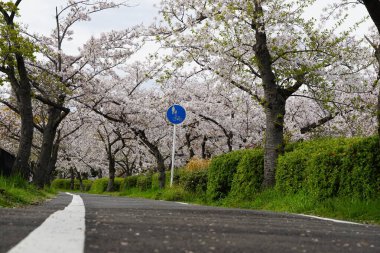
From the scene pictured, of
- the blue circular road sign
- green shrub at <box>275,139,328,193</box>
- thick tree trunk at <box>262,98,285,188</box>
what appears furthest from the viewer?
the blue circular road sign

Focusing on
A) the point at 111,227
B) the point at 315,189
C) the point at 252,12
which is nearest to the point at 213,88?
the point at 252,12

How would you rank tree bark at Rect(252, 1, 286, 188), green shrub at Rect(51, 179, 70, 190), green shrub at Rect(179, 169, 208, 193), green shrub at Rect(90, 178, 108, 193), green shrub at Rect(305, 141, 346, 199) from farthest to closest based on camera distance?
1. green shrub at Rect(51, 179, 70, 190)
2. green shrub at Rect(90, 178, 108, 193)
3. green shrub at Rect(179, 169, 208, 193)
4. tree bark at Rect(252, 1, 286, 188)
5. green shrub at Rect(305, 141, 346, 199)

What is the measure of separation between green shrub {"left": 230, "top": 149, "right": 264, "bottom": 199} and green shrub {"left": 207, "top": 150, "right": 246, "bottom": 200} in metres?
0.44

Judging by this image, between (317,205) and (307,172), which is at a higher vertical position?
(307,172)

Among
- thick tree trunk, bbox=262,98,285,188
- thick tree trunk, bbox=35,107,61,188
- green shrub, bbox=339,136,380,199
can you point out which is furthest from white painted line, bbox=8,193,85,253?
thick tree trunk, bbox=35,107,61,188

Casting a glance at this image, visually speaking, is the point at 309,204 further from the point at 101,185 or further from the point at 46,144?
the point at 101,185

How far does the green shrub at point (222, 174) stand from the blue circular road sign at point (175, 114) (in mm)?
2966

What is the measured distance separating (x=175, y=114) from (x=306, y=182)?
→ 8410mm

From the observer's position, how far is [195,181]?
18672mm

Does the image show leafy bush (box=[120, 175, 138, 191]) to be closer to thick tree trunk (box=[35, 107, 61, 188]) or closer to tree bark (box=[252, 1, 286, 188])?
thick tree trunk (box=[35, 107, 61, 188])

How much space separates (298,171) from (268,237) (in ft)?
26.6

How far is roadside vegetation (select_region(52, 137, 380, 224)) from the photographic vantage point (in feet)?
30.0

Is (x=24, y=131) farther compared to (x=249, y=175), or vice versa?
(x=24, y=131)

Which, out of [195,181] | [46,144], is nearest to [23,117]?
[46,144]
